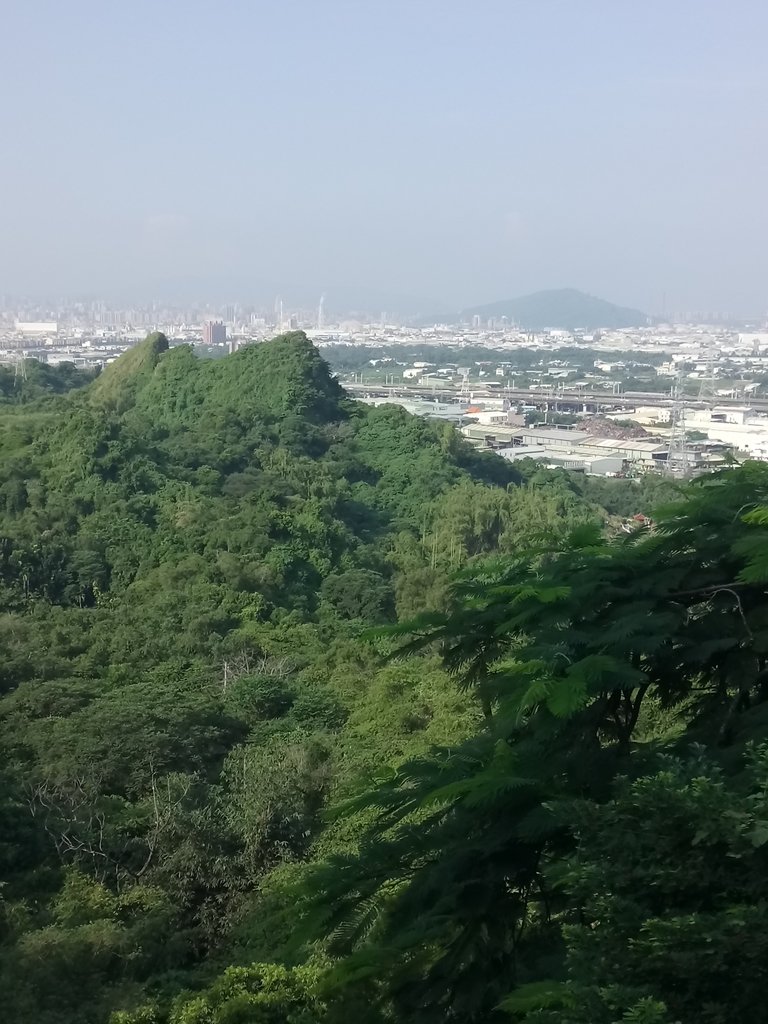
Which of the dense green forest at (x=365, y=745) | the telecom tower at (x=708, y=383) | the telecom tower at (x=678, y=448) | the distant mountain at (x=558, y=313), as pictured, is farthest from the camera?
the distant mountain at (x=558, y=313)

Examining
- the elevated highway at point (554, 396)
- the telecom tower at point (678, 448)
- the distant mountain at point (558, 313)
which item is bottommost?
the telecom tower at point (678, 448)

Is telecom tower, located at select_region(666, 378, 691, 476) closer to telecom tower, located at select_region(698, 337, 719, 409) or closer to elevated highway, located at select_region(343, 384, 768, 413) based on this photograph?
telecom tower, located at select_region(698, 337, 719, 409)

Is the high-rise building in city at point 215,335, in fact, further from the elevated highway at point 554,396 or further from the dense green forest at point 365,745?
the dense green forest at point 365,745

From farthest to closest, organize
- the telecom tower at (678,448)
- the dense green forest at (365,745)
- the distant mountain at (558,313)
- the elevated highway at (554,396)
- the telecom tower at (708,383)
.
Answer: the distant mountain at (558,313), the elevated highway at (554,396), the telecom tower at (708,383), the telecom tower at (678,448), the dense green forest at (365,745)

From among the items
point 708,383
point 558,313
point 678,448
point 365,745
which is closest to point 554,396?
point 708,383

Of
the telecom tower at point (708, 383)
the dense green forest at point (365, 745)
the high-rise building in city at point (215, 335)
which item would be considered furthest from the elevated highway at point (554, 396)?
the dense green forest at point (365, 745)

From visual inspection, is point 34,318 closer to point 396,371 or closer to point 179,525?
point 396,371
